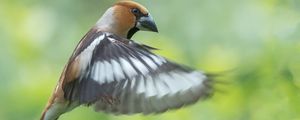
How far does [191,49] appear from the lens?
2475 mm

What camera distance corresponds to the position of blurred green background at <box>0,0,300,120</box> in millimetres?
2174

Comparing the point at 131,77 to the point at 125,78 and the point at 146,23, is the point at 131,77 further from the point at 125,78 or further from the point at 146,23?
the point at 146,23

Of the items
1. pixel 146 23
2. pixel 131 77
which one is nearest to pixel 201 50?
pixel 146 23

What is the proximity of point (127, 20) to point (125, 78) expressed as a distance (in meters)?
0.27

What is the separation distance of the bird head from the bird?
19mm

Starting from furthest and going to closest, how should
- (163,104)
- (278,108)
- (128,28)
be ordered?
(278,108) → (128,28) → (163,104)

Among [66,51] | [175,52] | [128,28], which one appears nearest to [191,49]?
[175,52]

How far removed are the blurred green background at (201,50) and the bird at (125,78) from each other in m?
0.24

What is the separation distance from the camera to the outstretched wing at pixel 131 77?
162 centimetres

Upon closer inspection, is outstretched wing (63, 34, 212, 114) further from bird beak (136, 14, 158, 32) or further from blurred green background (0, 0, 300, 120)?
blurred green background (0, 0, 300, 120)

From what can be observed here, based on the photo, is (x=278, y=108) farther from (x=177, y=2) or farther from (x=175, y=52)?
(x=177, y=2)

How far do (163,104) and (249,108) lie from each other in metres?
0.50

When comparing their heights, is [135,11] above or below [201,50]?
above

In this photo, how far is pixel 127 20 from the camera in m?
1.88
